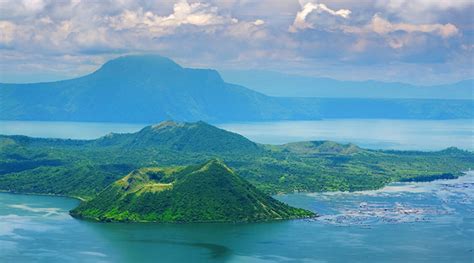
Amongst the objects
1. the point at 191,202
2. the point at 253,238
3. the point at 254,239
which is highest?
the point at 191,202

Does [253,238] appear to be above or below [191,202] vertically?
below

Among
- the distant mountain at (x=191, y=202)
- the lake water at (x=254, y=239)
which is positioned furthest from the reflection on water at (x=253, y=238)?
the distant mountain at (x=191, y=202)

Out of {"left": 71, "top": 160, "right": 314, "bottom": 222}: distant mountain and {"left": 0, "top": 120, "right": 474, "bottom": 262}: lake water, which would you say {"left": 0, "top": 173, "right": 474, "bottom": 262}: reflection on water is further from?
{"left": 71, "top": 160, "right": 314, "bottom": 222}: distant mountain

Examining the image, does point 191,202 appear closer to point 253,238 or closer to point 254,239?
point 253,238

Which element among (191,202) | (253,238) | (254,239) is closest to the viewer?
(254,239)

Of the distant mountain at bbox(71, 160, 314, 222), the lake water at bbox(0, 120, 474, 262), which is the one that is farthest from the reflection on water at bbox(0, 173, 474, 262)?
Result: the distant mountain at bbox(71, 160, 314, 222)

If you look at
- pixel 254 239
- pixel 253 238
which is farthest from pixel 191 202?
pixel 254 239

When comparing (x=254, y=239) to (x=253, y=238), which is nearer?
(x=254, y=239)
